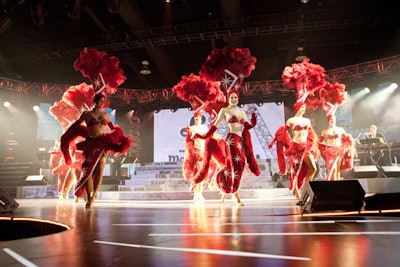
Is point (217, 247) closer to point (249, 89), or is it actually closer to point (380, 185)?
point (380, 185)

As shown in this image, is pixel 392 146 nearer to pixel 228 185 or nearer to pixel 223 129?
pixel 223 129

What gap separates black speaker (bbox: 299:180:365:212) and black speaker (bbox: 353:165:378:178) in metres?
5.50

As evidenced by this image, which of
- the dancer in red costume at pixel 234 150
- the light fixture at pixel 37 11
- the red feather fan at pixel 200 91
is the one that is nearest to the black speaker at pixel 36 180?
the light fixture at pixel 37 11

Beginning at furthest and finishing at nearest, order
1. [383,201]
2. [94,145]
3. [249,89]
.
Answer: [249,89] → [94,145] → [383,201]

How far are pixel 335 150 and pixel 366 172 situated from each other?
2.38m

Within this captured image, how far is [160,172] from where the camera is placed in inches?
444

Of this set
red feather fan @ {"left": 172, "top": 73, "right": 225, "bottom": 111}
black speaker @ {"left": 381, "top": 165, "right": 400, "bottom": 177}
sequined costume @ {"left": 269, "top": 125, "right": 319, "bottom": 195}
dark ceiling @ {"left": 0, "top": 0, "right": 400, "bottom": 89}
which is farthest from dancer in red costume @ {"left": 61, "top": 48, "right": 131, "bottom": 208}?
black speaker @ {"left": 381, "top": 165, "right": 400, "bottom": 177}

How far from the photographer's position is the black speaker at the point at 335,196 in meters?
2.90

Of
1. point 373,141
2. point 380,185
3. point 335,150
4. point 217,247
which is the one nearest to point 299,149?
point 335,150

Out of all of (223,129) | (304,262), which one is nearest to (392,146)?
(223,129)

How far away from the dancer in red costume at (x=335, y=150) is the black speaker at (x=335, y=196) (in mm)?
3247

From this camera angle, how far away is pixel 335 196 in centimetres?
292

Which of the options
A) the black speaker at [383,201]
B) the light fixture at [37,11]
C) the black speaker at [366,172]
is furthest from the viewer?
the black speaker at [366,172]

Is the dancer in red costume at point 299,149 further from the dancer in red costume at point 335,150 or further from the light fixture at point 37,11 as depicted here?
the light fixture at point 37,11
